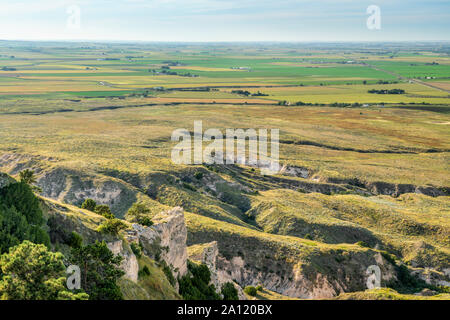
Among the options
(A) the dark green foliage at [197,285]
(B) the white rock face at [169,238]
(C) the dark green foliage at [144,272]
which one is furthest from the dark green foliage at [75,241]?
(A) the dark green foliage at [197,285]

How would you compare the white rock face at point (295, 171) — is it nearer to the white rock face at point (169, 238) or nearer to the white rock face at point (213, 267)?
the white rock face at point (213, 267)

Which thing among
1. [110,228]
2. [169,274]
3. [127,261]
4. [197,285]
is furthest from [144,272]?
[197,285]

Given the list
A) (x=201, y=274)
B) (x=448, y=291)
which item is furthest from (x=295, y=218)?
(x=201, y=274)

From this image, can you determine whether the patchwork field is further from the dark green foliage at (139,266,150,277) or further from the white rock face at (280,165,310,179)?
the dark green foliage at (139,266,150,277)

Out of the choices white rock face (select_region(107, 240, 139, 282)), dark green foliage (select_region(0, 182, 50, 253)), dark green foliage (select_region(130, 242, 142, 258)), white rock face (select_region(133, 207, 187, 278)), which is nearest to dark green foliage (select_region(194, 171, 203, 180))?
white rock face (select_region(133, 207, 187, 278))

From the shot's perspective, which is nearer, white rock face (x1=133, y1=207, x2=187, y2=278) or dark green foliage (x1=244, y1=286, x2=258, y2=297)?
white rock face (x1=133, y1=207, x2=187, y2=278)

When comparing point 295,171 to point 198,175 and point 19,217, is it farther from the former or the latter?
point 19,217
